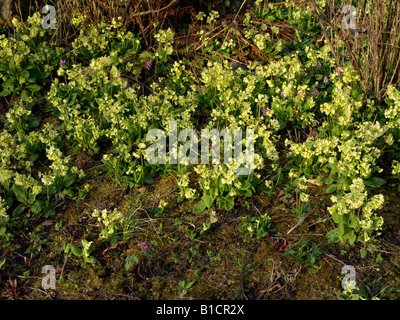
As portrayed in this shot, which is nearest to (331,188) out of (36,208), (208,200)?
(208,200)

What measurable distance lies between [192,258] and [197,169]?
2.21 ft

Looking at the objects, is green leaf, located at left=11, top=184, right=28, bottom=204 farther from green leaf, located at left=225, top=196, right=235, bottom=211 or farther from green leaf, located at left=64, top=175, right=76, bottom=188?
green leaf, located at left=225, top=196, right=235, bottom=211

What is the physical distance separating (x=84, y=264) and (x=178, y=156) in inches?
42.7

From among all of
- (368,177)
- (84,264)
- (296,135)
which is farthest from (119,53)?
(368,177)

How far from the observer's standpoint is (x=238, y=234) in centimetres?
332

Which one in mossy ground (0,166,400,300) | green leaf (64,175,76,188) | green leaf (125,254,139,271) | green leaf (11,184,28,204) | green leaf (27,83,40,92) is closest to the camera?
mossy ground (0,166,400,300)

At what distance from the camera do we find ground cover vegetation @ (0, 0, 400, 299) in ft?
10.0

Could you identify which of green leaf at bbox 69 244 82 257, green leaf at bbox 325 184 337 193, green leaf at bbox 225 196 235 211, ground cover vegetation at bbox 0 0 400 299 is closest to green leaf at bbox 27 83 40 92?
ground cover vegetation at bbox 0 0 400 299

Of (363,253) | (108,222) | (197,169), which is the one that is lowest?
(363,253)

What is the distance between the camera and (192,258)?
125 inches

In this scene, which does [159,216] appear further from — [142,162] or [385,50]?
[385,50]

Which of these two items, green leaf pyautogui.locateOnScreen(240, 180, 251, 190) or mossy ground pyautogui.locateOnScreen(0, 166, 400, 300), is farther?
green leaf pyautogui.locateOnScreen(240, 180, 251, 190)

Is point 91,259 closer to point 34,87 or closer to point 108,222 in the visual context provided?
point 108,222

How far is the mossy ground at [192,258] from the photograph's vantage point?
2963 mm
